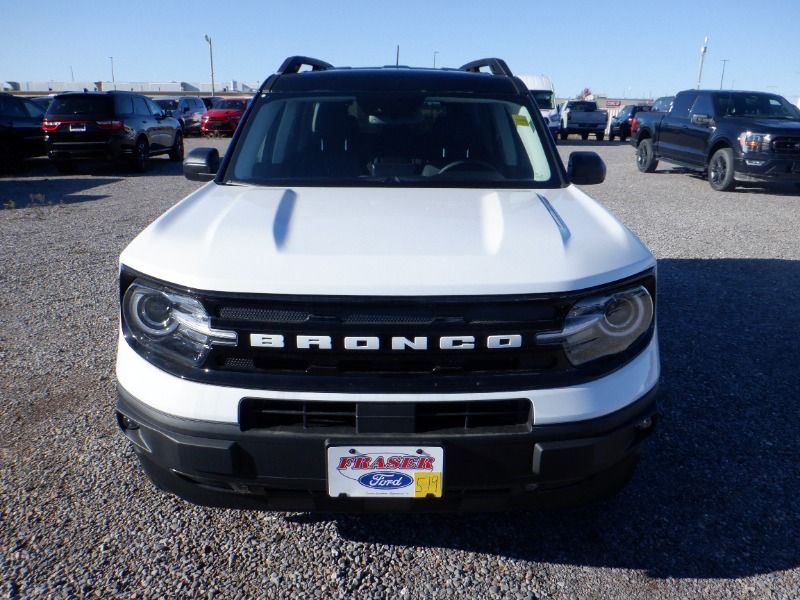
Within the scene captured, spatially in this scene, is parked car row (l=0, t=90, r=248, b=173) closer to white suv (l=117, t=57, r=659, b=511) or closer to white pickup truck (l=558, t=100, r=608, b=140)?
white suv (l=117, t=57, r=659, b=511)

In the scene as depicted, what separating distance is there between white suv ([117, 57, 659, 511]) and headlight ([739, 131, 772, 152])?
10.3 m

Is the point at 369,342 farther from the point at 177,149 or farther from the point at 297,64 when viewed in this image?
the point at 177,149

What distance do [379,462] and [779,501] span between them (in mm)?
1878

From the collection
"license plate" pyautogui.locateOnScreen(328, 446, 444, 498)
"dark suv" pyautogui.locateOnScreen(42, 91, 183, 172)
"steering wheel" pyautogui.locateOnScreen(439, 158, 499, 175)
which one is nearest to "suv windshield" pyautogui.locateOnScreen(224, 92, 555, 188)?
"steering wheel" pyautogui.locateOnScreen(439, 158, 499, 175)

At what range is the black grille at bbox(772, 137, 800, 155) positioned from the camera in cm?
1084

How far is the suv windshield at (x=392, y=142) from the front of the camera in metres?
3.19

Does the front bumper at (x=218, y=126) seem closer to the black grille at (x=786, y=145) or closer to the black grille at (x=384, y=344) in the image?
the black grille at (x=786, y=145)

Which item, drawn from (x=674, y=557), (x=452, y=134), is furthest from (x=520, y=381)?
(x=452, y=134)

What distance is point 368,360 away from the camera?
2.01 metres

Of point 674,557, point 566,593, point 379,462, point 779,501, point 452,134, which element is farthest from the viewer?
point 452,134

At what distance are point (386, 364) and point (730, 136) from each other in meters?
11.5

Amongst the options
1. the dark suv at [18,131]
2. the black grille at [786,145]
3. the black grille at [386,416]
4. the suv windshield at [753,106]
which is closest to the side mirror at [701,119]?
the suv windshield at [753,106]

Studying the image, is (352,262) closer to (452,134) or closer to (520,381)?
(520,381)

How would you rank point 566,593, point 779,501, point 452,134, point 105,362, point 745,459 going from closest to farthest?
point 566,593
point 779,501
point 745,459
point 452,134
point 105,362
